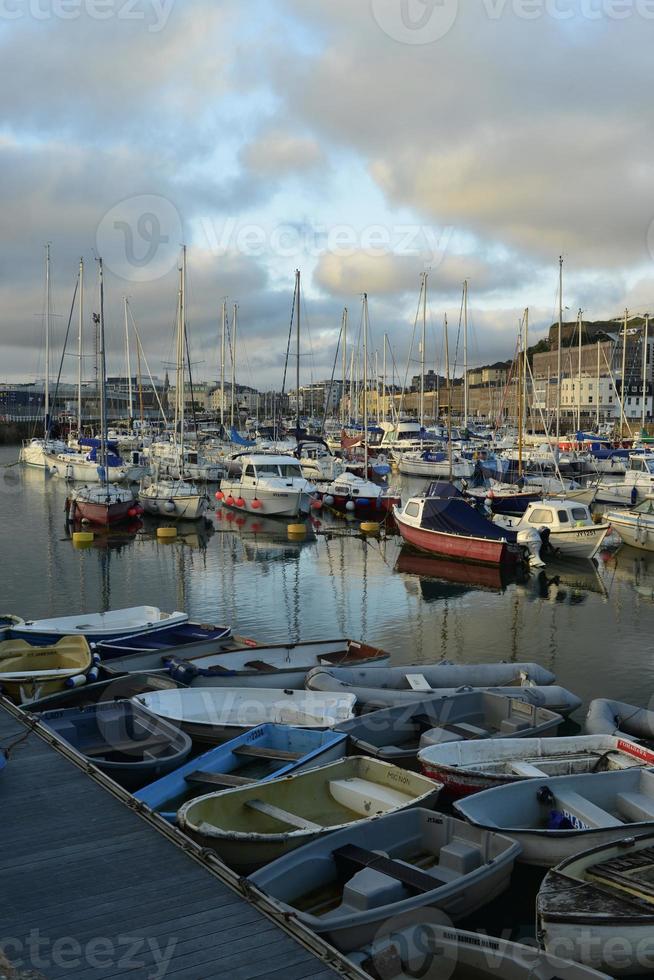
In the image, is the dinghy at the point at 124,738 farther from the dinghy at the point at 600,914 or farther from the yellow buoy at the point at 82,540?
the yellow buoy at the point at 82,540

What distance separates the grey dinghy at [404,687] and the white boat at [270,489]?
24054 mm

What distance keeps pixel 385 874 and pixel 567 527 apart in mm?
23629

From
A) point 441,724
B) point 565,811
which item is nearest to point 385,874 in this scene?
point 565,811

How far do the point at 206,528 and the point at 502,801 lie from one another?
2882cm

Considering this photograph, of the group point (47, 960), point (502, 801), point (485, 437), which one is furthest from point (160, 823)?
point (485, 437)

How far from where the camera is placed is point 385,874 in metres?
7.60

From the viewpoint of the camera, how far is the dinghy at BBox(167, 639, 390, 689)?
13625mm

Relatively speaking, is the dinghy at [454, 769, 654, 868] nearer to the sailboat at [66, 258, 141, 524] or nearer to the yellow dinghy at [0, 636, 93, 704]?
the yellow dinghy at [0, 636, 93, 704]

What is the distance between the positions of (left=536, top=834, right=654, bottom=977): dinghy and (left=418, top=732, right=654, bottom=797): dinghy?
2035 millimetres

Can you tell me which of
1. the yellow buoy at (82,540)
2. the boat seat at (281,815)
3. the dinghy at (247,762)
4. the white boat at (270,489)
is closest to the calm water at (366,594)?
the yellow buoy at (82,540)

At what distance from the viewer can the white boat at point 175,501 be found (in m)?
37.8

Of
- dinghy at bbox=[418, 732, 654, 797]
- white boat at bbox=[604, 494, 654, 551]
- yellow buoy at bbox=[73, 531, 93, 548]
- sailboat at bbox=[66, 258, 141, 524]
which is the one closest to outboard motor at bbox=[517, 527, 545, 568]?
white boat at bbox=[604, 494, 654, 551]

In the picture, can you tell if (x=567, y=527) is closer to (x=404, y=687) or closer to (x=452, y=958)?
(x=404, y=687)

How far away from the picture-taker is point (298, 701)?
41.2 ft
